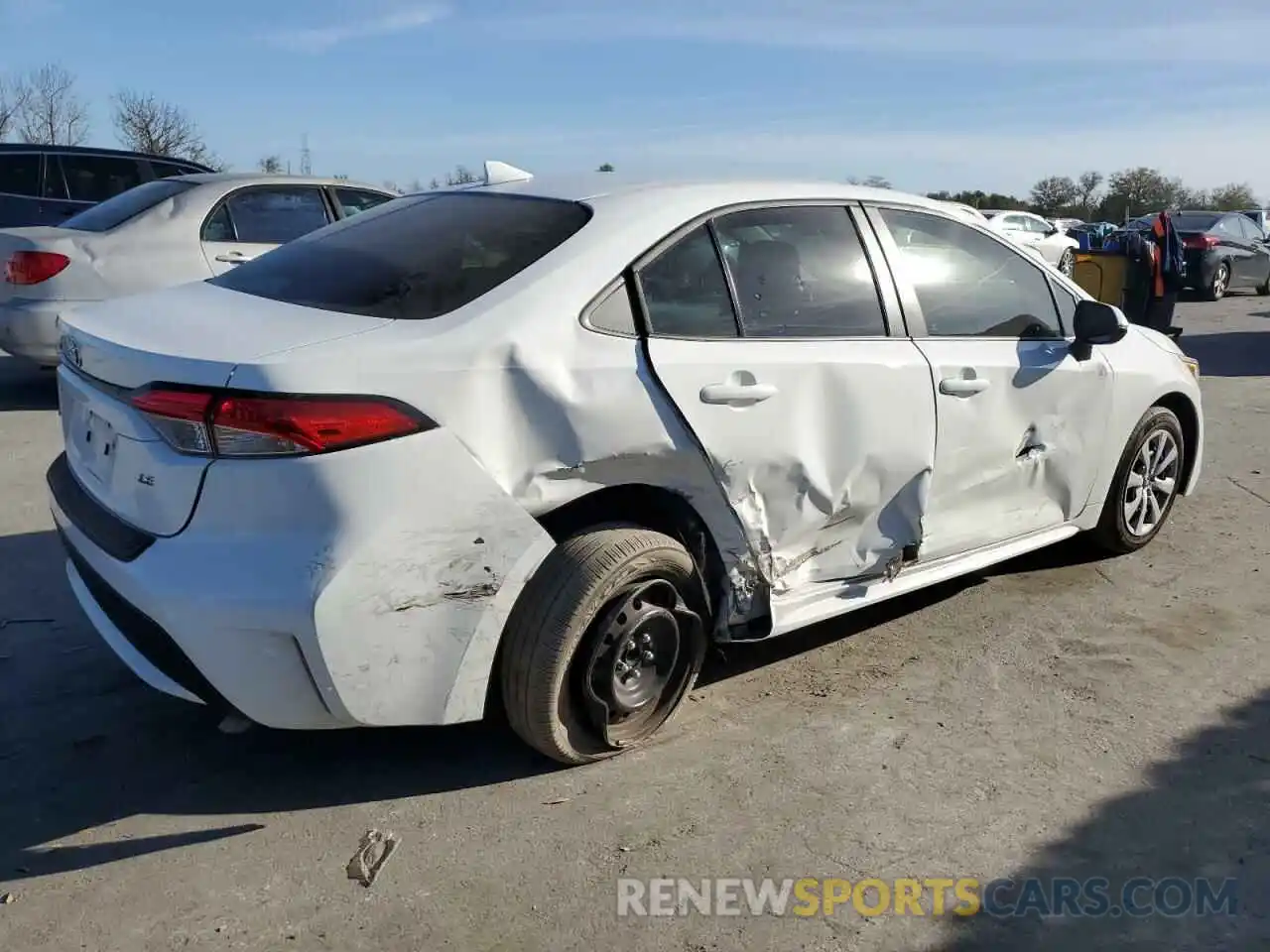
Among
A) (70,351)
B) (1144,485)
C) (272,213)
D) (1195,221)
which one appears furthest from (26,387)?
(1195,221)

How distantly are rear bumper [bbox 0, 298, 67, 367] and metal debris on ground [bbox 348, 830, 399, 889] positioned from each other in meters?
5.51

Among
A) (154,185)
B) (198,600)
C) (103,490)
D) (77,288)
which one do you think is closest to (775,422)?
(198,600)

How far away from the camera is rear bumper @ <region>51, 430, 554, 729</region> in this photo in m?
2.57

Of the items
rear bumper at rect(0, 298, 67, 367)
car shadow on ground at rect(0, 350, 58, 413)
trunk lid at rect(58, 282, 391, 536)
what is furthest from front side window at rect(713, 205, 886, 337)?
car shadow on ground at rect(0, 350, 58, 413)

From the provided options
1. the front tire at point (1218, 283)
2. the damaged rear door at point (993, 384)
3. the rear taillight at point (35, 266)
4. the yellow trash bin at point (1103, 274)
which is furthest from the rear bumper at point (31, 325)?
the front tire at point (1218, 283)

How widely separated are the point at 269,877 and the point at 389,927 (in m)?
0.37

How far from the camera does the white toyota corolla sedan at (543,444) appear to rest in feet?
8.56

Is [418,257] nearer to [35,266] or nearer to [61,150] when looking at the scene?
[35,266]

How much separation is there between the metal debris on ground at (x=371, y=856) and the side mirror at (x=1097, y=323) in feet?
10.4

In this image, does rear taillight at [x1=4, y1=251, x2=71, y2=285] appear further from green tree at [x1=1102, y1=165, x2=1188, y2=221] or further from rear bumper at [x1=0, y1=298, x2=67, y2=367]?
green tree at [x1=1102, y1=165, x2=1188, y2=221]

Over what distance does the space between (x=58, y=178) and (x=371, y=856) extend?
884 cm

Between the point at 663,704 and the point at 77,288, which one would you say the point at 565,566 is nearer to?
the point at 663,704

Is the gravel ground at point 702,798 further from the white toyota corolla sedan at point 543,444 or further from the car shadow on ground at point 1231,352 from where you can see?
the car shadow on ground at point 1231,352

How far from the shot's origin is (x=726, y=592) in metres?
3.43
